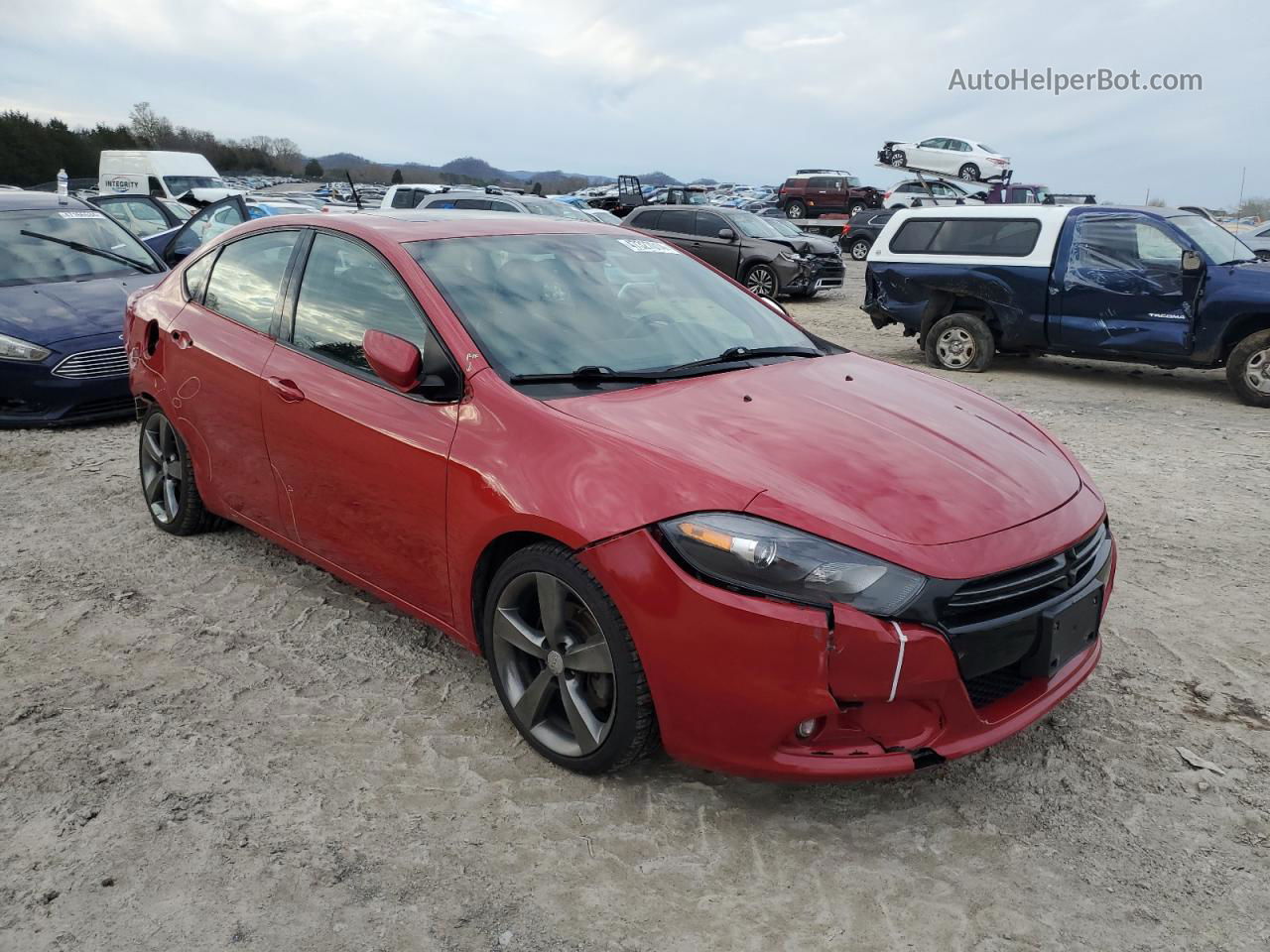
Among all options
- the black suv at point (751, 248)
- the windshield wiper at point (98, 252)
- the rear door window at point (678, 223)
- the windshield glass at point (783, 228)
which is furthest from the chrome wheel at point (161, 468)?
the windshield glass at point (783, 228)

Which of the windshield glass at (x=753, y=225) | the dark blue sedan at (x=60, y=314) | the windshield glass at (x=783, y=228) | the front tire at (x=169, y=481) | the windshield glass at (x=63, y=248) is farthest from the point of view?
the windshield glass at (x=783, y=228)

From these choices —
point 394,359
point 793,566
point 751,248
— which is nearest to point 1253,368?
point 793,566

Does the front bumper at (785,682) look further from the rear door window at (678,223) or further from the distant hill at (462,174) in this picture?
the distant hill at (462,174)

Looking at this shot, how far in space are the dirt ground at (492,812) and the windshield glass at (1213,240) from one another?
598 cm

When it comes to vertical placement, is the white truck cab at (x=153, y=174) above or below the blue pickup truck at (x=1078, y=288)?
above

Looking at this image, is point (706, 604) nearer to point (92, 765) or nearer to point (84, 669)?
point (92, 765)

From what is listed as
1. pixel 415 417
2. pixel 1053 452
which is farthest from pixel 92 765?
pixel 1053 452

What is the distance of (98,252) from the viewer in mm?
8234

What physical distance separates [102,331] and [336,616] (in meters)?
4.47

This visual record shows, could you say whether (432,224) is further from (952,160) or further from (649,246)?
(952,160)

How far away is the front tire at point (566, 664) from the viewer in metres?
2.69

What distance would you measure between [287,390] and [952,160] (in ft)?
111

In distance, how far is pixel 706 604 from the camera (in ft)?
8.09

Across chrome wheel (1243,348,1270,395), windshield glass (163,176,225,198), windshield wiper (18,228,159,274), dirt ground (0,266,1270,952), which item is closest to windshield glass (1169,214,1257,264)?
chrome wheel (1243,348,1270,395)
